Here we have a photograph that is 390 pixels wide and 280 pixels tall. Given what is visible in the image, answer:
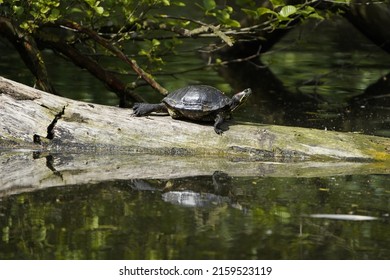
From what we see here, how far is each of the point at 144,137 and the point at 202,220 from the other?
6.66ft

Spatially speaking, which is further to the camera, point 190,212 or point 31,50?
point 31,50

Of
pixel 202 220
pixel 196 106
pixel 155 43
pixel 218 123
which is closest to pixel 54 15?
pixel 155 43

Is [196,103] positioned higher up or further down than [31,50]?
further down

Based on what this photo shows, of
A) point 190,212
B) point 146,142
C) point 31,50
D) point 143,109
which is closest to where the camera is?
point 190,212

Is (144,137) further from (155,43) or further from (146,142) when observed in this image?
(155,43)

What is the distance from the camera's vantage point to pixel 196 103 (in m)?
7.12

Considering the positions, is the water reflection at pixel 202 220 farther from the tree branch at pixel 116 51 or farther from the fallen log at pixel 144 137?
the tree branch at pixel 116 51

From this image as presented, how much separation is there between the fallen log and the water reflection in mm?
656

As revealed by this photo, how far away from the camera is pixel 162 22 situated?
9492mm

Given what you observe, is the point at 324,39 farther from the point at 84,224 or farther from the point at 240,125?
the point at 84,224

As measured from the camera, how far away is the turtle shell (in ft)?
23.3

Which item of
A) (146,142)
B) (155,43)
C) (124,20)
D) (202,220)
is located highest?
(124,20)

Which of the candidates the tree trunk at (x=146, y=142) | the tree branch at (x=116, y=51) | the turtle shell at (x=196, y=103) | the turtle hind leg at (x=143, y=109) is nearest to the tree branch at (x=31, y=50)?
the tree branch at (x=116, y=51)

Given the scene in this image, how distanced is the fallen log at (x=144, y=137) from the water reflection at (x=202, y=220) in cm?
66
